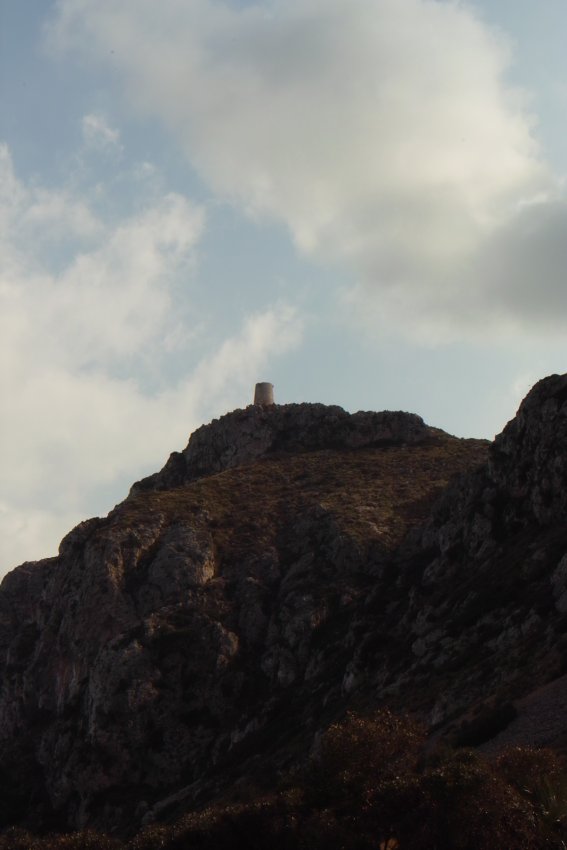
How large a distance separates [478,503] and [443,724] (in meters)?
31.5

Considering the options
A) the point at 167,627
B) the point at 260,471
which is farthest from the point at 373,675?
the point at 260,471

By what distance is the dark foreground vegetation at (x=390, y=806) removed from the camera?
27.4 m

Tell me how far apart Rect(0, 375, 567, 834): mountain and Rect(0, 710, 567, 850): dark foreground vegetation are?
34.0 ft

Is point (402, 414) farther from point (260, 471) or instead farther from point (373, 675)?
point (373, 675)

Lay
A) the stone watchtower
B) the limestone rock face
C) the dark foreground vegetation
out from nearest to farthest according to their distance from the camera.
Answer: the dark foreground vegetation
the limestone rock face
the stone watchtower

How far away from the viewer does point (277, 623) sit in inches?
3420

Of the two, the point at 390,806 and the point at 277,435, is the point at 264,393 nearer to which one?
the point at 277,435

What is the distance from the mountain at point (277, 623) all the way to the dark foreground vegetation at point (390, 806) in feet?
34.0

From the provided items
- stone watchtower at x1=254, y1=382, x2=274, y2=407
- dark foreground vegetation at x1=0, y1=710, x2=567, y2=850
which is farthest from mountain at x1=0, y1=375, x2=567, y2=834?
stone watchtower at x1=254, y1=382, x2=274, y2=407

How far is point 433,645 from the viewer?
215 ft

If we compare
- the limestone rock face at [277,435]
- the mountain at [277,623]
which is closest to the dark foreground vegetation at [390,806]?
the mountain at [277,623]

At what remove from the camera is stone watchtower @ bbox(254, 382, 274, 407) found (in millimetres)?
140500

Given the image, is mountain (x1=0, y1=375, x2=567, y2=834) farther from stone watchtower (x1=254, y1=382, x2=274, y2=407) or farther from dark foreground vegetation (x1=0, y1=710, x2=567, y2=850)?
stone watchtower (x1=254, y1=382, x2=274, y2=407)

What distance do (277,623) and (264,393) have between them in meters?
59.7
